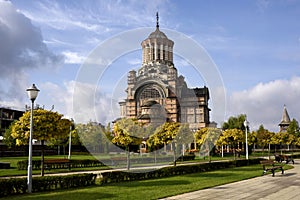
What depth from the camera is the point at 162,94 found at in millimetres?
82438

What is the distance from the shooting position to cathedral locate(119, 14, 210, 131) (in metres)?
80.7

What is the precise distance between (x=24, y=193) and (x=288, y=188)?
11454mm

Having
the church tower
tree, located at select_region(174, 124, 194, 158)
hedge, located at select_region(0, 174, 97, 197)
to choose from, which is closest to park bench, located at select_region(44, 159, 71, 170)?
tree, located at select_region(174, 124, 194, 158)

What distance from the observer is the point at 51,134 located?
57.4 ft

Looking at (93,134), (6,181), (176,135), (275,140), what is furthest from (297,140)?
(6,181)

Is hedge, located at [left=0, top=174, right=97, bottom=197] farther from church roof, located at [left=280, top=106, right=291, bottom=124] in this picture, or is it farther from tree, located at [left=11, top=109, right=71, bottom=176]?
church roof, located at [left=280, top=106, right=291, bottom=124]

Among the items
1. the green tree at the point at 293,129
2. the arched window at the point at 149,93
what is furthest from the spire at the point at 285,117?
the arched window at the point at 149,93

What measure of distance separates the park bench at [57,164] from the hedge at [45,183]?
10.8m

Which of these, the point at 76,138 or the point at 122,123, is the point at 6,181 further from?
the point at 76,138

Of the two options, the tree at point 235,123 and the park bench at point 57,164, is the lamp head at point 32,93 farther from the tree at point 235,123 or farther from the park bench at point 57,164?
the tree at point 235,123

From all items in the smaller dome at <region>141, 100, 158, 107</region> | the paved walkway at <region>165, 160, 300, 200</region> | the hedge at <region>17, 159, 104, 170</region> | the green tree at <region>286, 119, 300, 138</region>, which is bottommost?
the hedge at <region>17, 159, 104, 170</region>

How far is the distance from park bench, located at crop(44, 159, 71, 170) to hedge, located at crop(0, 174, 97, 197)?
427 inches

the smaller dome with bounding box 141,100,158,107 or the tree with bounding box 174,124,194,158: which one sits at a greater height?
the smaller dome with bounding box 141,100,158,107

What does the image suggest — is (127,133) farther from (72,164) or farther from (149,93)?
(149,93)
